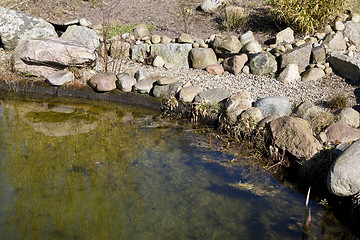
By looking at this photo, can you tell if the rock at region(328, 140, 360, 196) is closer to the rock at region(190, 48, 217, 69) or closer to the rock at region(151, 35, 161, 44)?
the rock at region(190, 48, 217, 69)

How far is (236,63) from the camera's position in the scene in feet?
24.7

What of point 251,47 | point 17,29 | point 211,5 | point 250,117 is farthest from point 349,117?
point 17,29

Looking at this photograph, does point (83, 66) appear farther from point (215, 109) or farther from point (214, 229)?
point (214, 229)

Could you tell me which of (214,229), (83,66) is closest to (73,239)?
(214,229)

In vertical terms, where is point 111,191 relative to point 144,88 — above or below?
below

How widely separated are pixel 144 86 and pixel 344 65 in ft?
13.0

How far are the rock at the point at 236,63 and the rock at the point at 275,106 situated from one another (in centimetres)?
171

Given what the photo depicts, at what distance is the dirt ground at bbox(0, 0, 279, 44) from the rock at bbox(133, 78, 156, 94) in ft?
7.72

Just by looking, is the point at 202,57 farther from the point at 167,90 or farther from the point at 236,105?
the point at 236,105

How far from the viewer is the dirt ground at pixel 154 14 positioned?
920 centimetres

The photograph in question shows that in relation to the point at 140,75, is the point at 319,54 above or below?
above

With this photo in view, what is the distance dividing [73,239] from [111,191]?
91cm

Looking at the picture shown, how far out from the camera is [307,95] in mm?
6652

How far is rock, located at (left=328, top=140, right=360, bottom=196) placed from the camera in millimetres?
3926
